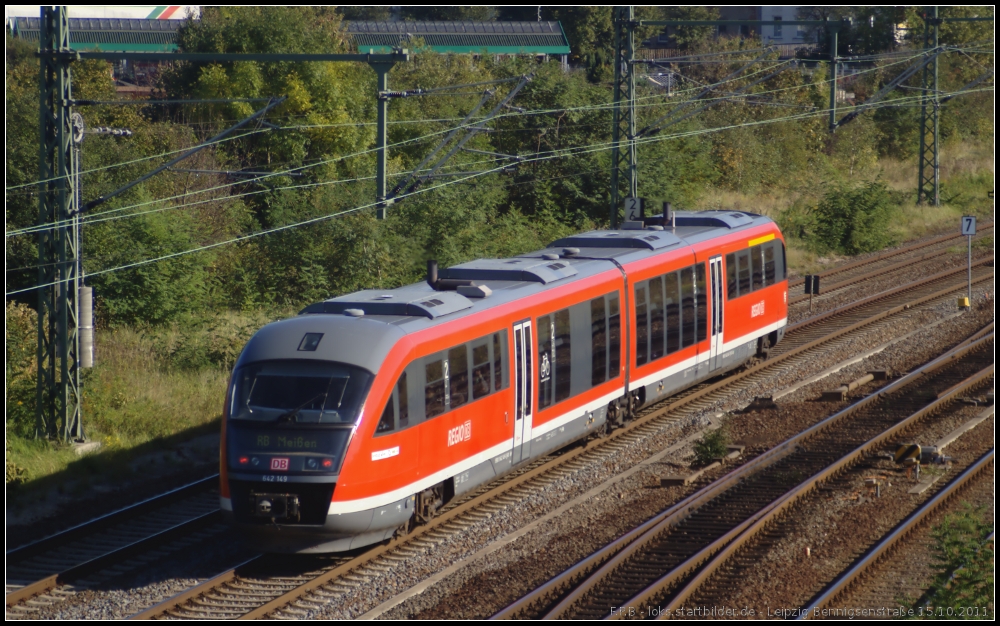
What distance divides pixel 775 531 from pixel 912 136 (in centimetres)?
4816

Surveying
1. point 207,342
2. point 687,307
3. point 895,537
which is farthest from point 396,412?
point 207,342

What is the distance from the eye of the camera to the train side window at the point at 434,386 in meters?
12.2

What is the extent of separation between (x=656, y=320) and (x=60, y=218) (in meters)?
9.02

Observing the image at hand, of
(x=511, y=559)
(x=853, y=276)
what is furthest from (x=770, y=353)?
(x=511, y=559)

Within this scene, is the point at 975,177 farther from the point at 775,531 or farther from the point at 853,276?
the point at 775,531

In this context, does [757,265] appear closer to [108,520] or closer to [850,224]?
[108,520]

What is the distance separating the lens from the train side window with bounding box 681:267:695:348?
18141 millimetres

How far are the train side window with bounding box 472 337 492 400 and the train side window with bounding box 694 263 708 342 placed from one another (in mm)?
6311

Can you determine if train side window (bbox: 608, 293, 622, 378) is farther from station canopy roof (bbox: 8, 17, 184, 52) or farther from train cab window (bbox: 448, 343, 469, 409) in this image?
station canopy roof (bbox: 8, 17, 184, 52)

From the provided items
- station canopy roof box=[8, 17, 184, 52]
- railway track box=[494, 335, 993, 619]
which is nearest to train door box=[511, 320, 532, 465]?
railway track box=[494, 335, 993, 619]

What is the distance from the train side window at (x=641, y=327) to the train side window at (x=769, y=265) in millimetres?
4960

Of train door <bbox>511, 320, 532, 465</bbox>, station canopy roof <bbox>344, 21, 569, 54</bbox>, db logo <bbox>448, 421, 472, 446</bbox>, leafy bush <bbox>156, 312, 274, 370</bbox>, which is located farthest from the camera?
station canopy roof <bbox>344, 21, 569, 54</bbox>

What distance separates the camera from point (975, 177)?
4966 cm

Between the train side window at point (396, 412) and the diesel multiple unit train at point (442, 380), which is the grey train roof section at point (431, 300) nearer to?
the diesel multiple unit train at point (442, 380)
